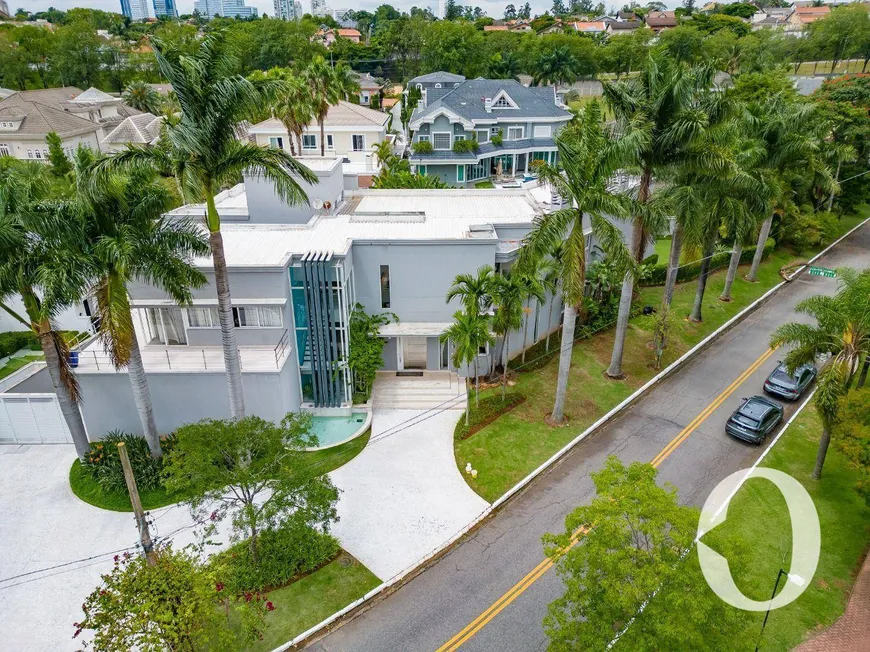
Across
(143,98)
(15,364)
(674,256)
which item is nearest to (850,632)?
(674,256)

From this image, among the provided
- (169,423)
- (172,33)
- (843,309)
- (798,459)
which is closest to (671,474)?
(798,459)

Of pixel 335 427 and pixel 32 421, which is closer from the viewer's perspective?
pixel 32 421

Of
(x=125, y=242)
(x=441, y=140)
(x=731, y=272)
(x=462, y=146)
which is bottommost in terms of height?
(x=731, y=272)

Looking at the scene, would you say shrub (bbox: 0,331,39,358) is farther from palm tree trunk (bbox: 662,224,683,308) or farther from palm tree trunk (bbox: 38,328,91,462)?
palm tree trunk (bbox: 662,224,683,308)

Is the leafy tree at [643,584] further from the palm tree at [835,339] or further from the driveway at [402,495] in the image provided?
the palm tree at [835,339]

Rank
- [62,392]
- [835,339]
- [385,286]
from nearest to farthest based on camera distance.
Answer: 1. [835,339]
2. [62,392]
3. [385,286]

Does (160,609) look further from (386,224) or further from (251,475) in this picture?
(386,224)

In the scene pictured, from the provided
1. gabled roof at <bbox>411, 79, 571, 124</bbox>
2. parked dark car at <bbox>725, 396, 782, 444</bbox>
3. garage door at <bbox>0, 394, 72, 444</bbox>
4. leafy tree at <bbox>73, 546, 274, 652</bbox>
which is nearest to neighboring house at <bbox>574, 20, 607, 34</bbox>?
gabled roof at <bbox>411, 79, 571, 124</bbox>
